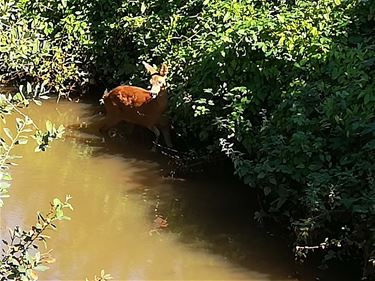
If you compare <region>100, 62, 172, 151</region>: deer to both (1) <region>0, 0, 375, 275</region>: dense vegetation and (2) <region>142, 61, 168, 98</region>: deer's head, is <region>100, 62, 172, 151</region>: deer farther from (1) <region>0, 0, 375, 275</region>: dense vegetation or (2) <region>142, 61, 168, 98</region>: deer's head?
(1) <region>0, 0, 375, 275</region>: dense vegetation

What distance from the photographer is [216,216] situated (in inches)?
239

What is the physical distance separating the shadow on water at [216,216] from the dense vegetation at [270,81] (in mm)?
208

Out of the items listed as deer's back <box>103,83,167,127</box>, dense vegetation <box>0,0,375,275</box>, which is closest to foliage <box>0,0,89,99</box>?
dense vegetation <box>0,0,375,275</box>

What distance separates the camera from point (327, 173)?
203 inches

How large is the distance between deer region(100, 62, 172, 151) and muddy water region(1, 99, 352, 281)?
12.1 inches

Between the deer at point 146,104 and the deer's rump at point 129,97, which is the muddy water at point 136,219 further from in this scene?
the deer's rump at point 129,97

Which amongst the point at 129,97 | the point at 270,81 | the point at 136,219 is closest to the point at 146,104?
the point at 129,97

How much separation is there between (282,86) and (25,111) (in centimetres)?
405

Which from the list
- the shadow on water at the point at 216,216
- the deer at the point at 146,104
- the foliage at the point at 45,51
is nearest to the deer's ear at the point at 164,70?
the deer at the point at 146,104

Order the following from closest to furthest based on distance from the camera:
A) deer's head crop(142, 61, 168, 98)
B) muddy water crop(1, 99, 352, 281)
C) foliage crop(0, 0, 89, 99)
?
muddy water crop(1, 99, 352, 281)
deer's head crop(142, 61, 168, 98)
foliage crop(0, 0, 89, 99)

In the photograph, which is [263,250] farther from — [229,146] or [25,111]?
[25,111]

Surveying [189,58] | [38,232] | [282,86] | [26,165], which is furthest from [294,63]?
[38,232]

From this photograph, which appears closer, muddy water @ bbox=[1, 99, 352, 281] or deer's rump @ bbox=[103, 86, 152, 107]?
muddy water @ bbox=[1, 99, 352, 281]

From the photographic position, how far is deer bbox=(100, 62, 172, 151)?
741 cm
